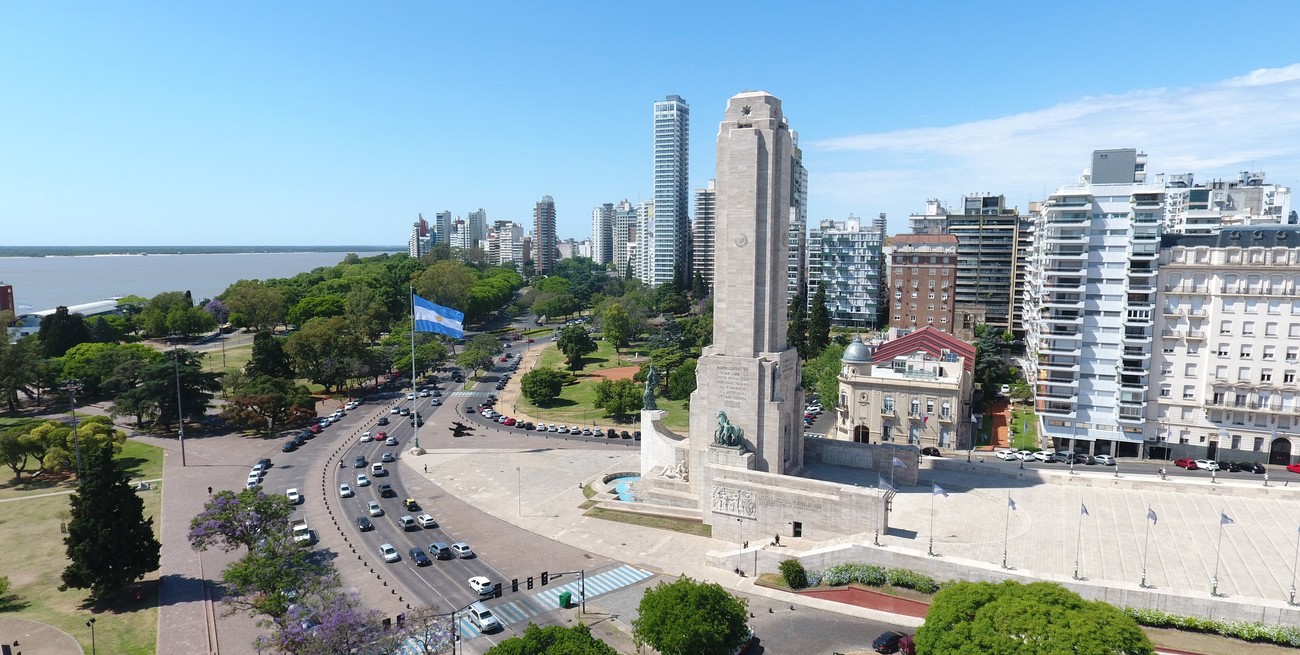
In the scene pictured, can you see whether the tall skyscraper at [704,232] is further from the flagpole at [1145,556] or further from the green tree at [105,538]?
the green tree at [105,538]

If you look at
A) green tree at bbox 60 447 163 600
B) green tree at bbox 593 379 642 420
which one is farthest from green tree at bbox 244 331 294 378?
green tree at bbox 60 447 163 600

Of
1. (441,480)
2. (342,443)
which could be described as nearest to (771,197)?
(441,480)

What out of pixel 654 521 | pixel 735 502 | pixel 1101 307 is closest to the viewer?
pixel 735 502

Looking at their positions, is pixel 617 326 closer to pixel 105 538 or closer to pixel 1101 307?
pixel 1101 307

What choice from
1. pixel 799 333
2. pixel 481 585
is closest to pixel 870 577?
pixel 481 585

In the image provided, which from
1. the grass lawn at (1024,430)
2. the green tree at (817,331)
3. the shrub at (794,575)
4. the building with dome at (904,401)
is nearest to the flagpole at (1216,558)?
the shrub at (794,575)

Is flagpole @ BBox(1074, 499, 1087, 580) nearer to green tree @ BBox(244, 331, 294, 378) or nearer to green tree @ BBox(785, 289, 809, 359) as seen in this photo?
green tree @ BBox(785, 289, 809, 359)

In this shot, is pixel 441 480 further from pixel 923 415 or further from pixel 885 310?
pixel 885 310
